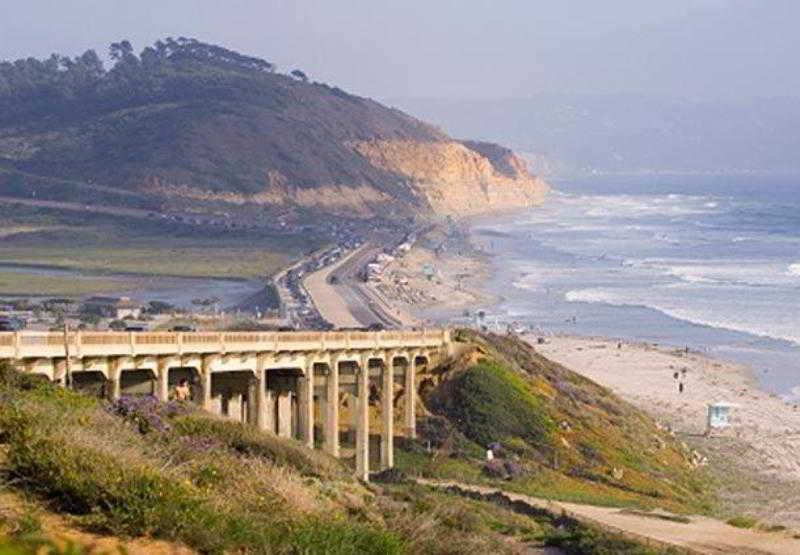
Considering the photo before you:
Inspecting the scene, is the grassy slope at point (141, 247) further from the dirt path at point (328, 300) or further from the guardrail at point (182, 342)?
the guardrail at point (182, 342)

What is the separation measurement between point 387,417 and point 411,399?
2100 mm

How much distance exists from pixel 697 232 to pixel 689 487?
11123cm

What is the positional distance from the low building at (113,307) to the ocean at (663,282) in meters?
15.5

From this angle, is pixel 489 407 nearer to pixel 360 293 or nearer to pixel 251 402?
pixel 251 402

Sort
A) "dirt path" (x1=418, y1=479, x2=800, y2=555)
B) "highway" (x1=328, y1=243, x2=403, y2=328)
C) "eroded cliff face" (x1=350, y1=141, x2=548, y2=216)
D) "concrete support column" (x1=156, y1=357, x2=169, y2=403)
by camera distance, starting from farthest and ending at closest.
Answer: "eroded cliff face" (x1=350, y1=141, x2=548, y2=216)
"highway" (x1=328, y1=243, x2=403, y2=328)
"concrete support column" (x1=156, y1=357, x2=169, y2=403)
"dirt path" (x1=418, y1=479, x2=800, y2=555)

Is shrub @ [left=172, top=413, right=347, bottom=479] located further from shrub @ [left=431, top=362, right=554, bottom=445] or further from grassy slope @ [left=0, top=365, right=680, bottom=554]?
shrub @ [left=431, top=362, right=554, bottom=445]

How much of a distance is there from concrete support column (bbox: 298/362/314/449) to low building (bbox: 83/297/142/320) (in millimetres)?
32783

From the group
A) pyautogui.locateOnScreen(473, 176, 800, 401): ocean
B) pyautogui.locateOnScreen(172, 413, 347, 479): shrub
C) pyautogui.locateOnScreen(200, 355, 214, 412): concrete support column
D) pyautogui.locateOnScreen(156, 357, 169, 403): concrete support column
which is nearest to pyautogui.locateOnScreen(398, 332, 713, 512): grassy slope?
pyautogui.locateOnScreen(200, 355, 214, 412): concrete support column

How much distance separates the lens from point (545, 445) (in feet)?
111

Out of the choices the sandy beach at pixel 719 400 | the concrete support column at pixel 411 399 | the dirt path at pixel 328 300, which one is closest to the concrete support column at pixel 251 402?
the concrete support column at pixel 411 399

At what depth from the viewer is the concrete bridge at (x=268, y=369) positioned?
2314 cm

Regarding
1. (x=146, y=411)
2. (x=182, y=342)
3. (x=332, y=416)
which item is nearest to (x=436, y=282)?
(x=332, y=416)

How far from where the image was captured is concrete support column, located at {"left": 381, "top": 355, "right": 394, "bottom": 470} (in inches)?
1210

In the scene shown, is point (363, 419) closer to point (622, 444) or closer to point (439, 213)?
point (622, 444)
